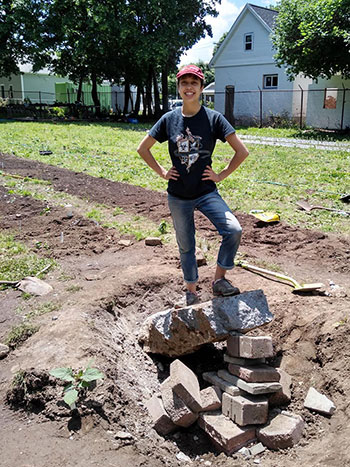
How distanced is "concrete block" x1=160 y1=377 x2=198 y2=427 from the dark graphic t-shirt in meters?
1.59

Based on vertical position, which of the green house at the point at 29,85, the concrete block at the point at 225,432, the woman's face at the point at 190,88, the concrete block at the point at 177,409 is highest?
the green house at the point at 29,85

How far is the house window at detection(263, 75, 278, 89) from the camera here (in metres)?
29.8

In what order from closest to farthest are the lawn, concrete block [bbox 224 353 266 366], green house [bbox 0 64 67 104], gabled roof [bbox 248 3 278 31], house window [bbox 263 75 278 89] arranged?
1. concrete block [bbox 224 353 266 366]
2. the lawn
3. house window [bbox 263 75 278 89]
4. gabled roof [bbox 248 3 278 31]
5. green house [bbox 0 64 67 104]

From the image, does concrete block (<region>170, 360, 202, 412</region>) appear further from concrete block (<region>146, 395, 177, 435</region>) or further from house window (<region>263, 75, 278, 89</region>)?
house window (<region>263, 75, 278, 89</region>)

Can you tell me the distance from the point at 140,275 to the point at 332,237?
2.99 m

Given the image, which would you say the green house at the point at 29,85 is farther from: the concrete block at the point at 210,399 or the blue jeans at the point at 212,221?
the concrete block at the point at 210,399

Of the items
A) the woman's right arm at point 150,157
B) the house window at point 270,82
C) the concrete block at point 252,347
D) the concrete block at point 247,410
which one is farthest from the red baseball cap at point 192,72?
the house window at point 270,82

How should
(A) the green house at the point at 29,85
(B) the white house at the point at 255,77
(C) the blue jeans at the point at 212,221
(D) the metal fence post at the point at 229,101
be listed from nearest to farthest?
(C) the blue jeans at the point at 212,221 < (B) the white house at the point at 255,77 < (D) the metal fence post at the point at 229,101 < (A) the green house at the point at 29,85

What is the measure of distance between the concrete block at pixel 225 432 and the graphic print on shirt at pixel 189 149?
197 centimetres

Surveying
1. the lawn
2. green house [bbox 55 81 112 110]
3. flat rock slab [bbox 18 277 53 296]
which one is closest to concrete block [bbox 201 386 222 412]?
flat rock slab [bbox 18 277 53 296]

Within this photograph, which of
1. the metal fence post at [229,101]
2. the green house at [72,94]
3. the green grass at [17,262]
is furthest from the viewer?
the green house at [72,94]

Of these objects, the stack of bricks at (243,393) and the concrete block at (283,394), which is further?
the concrete block at (283,394)

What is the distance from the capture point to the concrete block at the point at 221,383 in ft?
11.1

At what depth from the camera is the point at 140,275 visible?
203 inches
